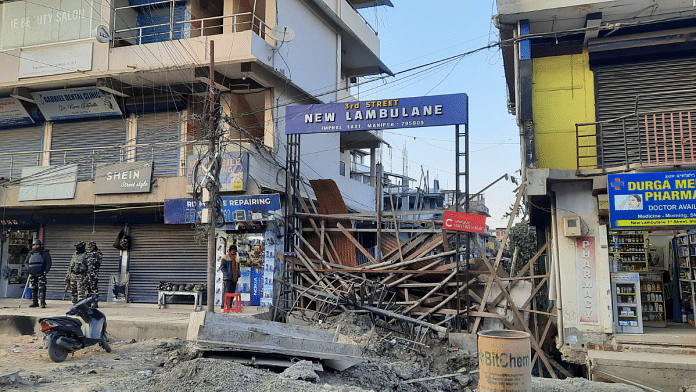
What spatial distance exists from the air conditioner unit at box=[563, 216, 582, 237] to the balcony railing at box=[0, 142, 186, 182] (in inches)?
452

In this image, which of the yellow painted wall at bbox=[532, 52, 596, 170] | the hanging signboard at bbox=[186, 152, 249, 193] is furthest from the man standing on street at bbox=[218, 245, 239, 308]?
the yellow painted wall at bbox=[532, 52, 596, 170]

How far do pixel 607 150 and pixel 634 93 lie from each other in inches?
58.6

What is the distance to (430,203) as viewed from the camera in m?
31.3

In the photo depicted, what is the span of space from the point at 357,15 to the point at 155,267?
13.2m

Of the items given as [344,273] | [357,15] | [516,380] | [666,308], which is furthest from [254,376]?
[357,15]

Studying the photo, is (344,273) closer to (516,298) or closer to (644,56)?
(516,298)

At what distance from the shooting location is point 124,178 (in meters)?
16.5

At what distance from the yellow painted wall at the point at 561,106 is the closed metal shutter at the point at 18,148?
1734cm

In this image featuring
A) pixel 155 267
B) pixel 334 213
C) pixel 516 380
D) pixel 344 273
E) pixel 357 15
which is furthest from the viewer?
pixel 357 15

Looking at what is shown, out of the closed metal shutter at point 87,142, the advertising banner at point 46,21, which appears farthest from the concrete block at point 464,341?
the advertising banner at point 46,21

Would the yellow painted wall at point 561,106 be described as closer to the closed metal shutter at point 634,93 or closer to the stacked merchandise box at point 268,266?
the closed metal shutter at point 634,93

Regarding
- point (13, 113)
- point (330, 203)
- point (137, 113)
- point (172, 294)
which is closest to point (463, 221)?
point (330, 203)

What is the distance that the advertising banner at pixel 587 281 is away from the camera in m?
10.7

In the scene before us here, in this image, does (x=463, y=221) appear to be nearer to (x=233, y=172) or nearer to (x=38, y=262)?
(x=233, y=172)
